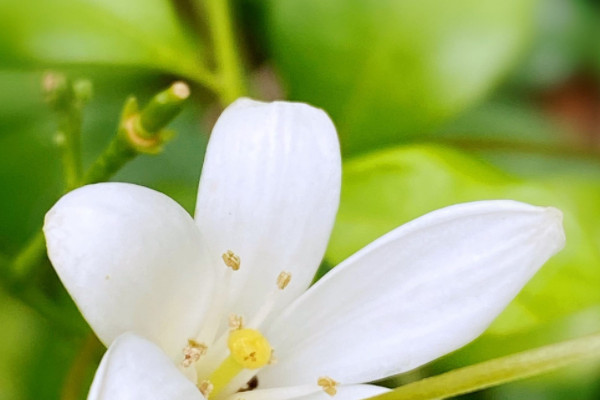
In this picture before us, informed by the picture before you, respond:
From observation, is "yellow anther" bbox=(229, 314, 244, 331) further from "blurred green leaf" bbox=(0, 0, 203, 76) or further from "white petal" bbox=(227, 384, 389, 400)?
"blurred green leaf" bbox=(0, 0, 203, 76)

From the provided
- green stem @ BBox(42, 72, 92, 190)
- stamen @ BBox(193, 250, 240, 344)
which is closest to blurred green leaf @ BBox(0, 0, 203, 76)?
green stem @ BBox(42, 72, 92, 190)

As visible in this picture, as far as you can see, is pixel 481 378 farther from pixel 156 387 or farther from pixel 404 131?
pixel 404 131

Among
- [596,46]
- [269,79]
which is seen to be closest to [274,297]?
[269,79]

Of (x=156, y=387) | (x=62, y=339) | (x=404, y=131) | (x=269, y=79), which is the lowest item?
(x=156, y=387)

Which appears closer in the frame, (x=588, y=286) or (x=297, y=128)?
(x=297, y=128)

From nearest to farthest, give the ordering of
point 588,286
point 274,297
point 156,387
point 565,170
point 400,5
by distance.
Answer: point 156,387 < point 274,297 < point 588,286 < point 400,5 < point 565,170

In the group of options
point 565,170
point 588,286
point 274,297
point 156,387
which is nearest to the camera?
point 156,387

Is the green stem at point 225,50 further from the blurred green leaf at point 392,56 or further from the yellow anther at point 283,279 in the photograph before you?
the yellow anther at point 283,279
